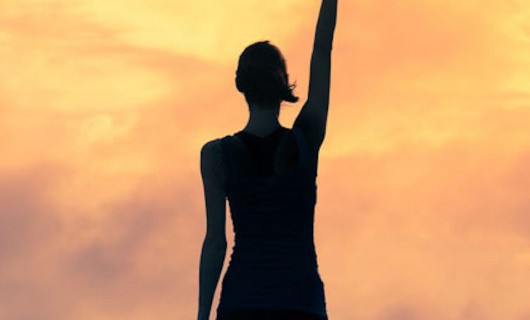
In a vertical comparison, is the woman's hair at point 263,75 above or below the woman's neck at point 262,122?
above

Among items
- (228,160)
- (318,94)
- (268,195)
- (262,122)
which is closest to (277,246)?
(268,195)

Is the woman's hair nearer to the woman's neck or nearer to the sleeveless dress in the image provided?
the woman's neck

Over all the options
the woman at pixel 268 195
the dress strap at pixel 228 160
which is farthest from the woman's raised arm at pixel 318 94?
the dress strap at pixel 228 160

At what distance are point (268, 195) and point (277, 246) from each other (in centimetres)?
35

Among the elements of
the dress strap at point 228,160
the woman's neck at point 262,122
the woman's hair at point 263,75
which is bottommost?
the dress strap at point 228,160

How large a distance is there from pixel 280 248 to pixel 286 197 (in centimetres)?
35

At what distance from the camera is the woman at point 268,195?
1107 cm

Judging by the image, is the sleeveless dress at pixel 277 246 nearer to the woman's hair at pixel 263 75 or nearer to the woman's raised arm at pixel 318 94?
the woman's raised arm at pixel 318 94

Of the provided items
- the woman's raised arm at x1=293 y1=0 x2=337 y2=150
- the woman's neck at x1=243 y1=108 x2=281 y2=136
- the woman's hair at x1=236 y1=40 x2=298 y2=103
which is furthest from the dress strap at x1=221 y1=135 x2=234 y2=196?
the woman's raised arm at x1=293 y1=0 x2=337 y2=150

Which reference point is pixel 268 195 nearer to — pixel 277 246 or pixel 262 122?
pixel 277 246

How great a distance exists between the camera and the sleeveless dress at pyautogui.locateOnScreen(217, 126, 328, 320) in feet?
36.2

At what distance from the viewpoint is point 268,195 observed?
36.4 feet

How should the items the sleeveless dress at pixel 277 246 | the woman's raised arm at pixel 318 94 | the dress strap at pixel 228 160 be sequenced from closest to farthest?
1. the sleeveless dress at pixel 277 246
2. the dress strap at pixel 228 160
3. the woman's raised arm at pixel 318 94

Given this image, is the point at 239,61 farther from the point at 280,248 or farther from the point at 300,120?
the point at 280,248
